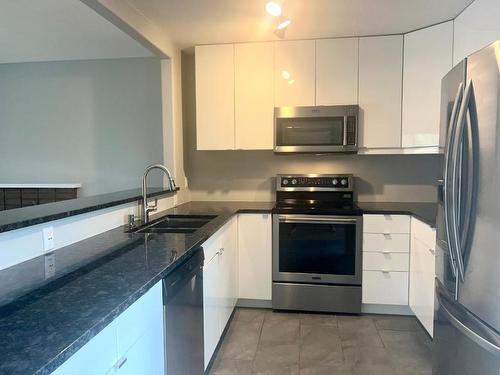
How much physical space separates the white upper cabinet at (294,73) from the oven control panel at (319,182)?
646 mm

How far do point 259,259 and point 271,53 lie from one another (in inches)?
69.1

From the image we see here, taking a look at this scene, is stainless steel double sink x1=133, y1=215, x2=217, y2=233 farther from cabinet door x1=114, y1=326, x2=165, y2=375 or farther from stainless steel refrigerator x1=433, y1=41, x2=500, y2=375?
stainless steel refrigerator x1=433, y1=41, x2=500, y2=375

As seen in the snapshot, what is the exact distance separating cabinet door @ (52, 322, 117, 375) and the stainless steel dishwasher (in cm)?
38

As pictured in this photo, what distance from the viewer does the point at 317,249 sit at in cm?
295

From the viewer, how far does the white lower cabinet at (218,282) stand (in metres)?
2.07

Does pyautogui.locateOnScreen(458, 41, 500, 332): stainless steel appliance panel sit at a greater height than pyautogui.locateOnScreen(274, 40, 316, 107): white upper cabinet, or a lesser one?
lesser

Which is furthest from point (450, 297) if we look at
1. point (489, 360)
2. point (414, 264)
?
A: point (414, 264)

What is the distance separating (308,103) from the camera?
10.2ft

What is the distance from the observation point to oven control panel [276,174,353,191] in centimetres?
323

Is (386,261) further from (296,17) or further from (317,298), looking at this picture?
(296,17)

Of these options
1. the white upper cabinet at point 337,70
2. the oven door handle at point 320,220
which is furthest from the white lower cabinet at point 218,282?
the white upper cabinet at point 337,70

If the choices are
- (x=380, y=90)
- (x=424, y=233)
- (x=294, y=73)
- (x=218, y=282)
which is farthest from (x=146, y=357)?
(x=380, y=90)

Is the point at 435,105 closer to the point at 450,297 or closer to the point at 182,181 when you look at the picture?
the point at 450,297

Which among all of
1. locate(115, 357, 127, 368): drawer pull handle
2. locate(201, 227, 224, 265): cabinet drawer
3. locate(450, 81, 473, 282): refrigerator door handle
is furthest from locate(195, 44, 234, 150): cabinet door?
locate(115, 357, 127, 368): drawer pull handle
